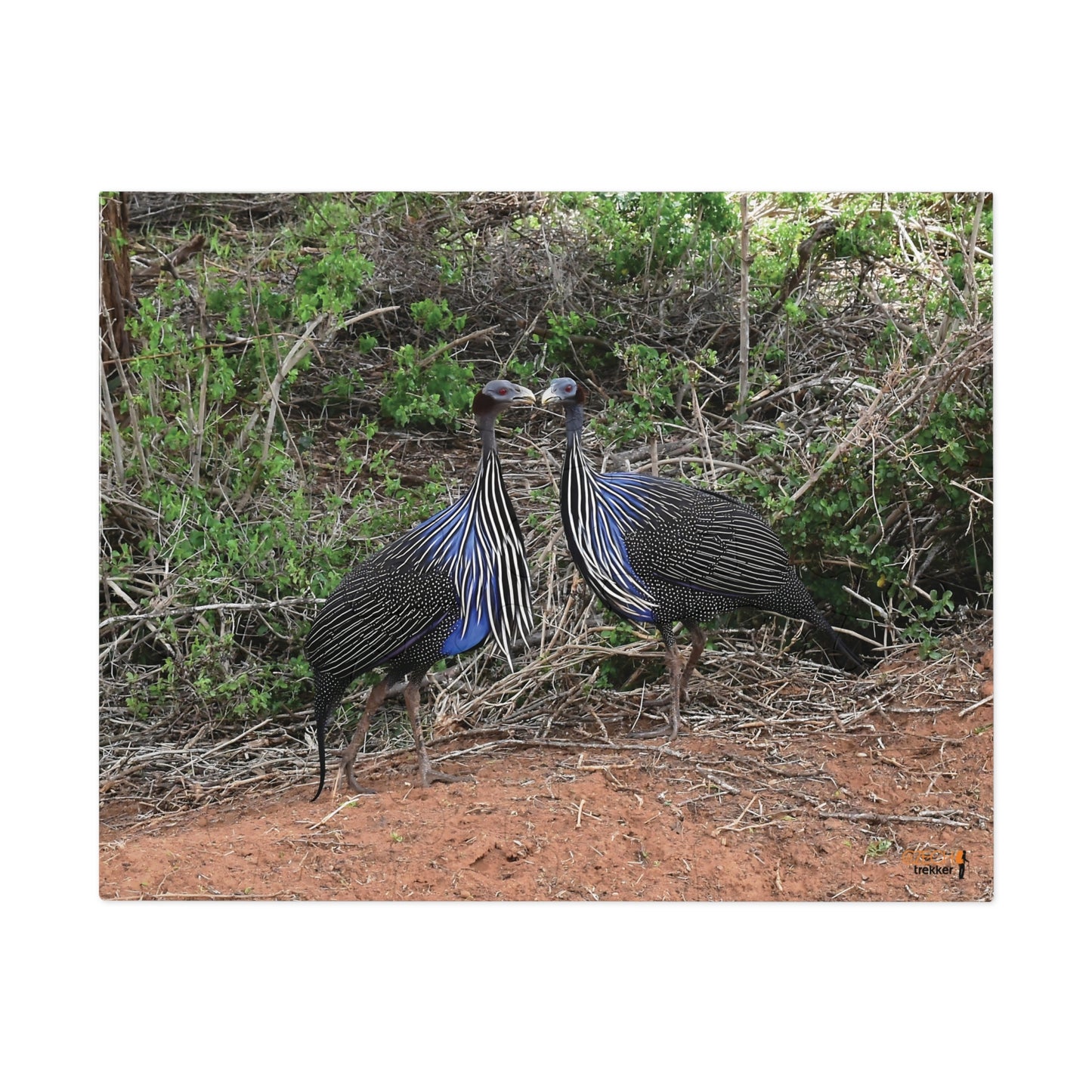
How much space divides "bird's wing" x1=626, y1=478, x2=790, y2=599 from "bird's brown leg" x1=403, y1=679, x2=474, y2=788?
73 cm

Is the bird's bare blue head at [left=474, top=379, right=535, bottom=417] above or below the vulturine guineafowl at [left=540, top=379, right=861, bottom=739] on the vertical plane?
above

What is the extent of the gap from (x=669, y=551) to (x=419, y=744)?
2.94 feet

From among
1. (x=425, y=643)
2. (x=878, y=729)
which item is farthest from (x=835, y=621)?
(x=425, y=643)

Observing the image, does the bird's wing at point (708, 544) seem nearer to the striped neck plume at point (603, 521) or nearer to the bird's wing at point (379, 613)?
the striped neck plume at point (603, 521)

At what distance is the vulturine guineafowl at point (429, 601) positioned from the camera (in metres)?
3.53

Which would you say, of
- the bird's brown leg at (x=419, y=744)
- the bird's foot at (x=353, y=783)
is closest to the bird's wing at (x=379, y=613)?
the bird's brown leg at (x=419, y=744)

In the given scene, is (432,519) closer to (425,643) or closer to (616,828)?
(425,643)

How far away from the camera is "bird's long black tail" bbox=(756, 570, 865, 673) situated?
367cm

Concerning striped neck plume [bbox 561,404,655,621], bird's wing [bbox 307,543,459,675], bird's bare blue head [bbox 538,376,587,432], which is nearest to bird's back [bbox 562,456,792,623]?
striped neck plume [bbox 561,404,655,621]

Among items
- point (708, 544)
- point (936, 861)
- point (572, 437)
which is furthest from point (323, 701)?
point (936, 861)

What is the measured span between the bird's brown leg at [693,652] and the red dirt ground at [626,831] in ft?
0.56

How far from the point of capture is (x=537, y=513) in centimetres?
365

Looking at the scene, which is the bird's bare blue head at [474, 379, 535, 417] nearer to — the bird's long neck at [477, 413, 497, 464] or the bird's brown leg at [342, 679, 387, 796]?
the bird's long neck at [477, 413, 497, 464]

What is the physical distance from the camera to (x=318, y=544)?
3.69 meters
